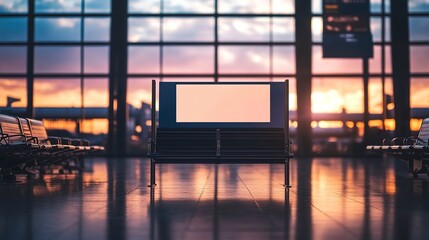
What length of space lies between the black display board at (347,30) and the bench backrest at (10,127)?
12358mm

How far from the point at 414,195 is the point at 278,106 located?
2541mm

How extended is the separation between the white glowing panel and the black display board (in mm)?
12078

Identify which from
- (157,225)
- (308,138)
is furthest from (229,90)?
(308,138)

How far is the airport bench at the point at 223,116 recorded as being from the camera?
8.73m

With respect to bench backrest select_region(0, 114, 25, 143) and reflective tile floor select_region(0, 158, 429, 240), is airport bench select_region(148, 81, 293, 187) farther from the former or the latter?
bench backrest select_region(0, 114, 25, 143)

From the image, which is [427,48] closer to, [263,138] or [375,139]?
[375,139]

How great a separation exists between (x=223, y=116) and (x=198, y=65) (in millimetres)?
12771

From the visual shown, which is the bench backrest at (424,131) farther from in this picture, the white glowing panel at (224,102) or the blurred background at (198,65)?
the blurred background at (198,65)

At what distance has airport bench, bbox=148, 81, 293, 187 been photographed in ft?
28.6

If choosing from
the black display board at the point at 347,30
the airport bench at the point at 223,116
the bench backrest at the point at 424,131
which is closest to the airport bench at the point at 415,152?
the bench backrest at the point at 424,131

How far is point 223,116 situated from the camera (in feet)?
29.7

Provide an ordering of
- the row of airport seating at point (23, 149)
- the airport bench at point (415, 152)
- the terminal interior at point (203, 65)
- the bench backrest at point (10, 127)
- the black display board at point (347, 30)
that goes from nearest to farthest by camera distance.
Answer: the row of airport seating at point (23, 149)
the airport bench at point (415, 152)
the bench backrest at point (10, 127)
the black display board at point (347, 30)
the terminal interior at point (203, 65)

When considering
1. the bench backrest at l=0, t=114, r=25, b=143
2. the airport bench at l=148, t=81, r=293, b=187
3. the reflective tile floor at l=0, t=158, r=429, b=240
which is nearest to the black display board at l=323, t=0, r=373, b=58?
the airport bench at l=148, t=81, r=293, b=187

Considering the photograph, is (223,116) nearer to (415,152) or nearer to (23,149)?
(23,149)
